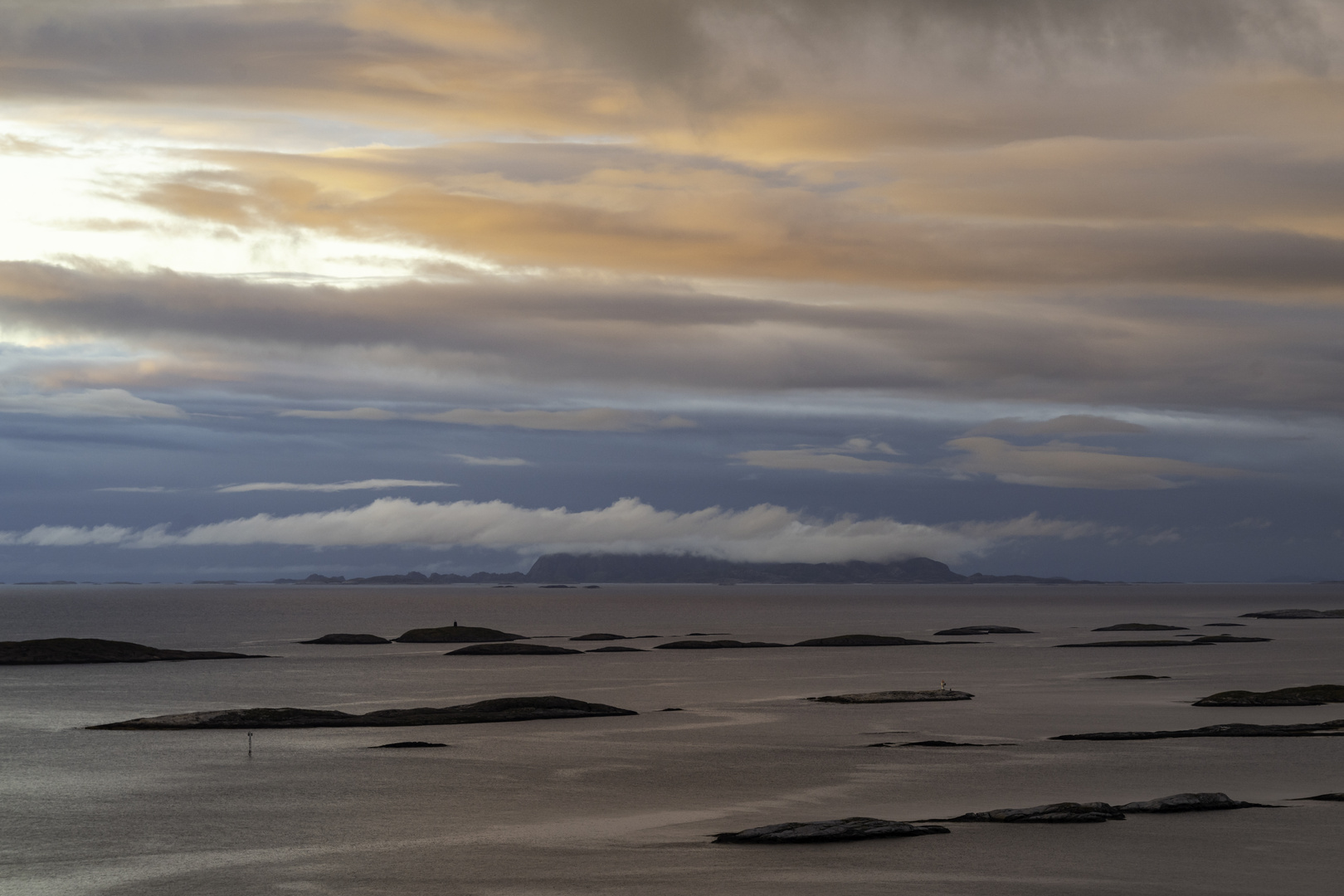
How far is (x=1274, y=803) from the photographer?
55750mm

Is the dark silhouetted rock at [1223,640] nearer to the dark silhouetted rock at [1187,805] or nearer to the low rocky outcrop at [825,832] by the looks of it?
the dark silhouetted rock at [1187,805]

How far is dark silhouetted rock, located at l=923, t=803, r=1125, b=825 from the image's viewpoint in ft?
169

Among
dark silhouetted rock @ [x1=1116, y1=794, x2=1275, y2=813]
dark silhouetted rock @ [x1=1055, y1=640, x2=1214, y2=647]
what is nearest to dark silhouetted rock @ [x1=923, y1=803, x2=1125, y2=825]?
dark silhouetted rock @ [x1=1116, y1=794, x2=1275, y2=813]

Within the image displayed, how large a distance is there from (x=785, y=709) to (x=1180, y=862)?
54.3 meters

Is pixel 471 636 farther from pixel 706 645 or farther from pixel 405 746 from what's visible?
pixel 405 746

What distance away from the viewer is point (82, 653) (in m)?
151

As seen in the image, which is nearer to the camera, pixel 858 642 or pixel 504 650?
pixel 504 650

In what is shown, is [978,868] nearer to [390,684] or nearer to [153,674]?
[390,684]

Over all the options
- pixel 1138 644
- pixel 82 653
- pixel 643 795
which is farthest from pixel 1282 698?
pixel 82 653

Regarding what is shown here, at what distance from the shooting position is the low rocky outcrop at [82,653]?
14850cm

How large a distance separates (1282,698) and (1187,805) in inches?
2046

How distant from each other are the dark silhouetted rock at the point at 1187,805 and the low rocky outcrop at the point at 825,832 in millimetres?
9684

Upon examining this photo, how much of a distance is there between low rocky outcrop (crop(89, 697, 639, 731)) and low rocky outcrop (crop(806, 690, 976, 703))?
17920mm

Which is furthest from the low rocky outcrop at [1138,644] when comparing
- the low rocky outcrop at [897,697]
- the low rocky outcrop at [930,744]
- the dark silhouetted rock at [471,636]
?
the low rocky outcrop at [930,744]
